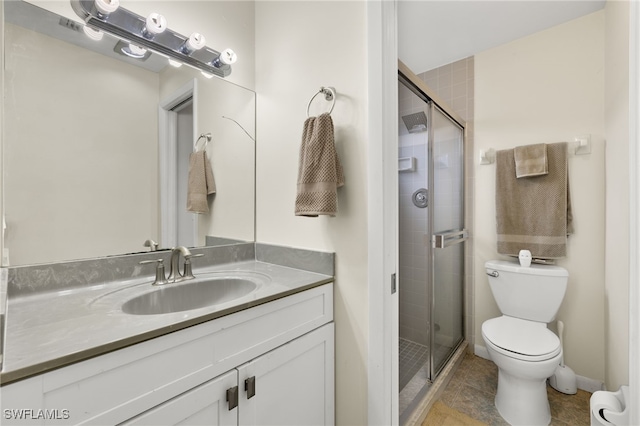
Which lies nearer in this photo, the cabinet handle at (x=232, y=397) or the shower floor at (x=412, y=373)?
the cabinet handle at (x=232, y=397)

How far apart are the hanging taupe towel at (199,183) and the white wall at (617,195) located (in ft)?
6.37

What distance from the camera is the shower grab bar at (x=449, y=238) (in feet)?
5.49

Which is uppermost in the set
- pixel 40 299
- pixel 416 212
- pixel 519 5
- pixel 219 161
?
pixel 519 5

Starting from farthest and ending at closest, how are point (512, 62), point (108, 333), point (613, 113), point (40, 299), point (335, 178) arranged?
point (512, 62) → point (613, 113) → point (335, 178) → point (40, 299) → point (108, 333)

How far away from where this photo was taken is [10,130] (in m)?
0.87

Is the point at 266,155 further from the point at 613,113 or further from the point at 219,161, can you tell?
the point at 613,113

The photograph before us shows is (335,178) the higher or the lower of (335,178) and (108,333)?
the higher

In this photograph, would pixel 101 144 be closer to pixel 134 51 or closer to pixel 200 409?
pixel 134 51

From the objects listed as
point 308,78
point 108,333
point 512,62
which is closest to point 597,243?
point 512,62

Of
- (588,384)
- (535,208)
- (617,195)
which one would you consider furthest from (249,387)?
(588,384)

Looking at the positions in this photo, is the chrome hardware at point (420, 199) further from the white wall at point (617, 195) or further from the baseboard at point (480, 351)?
the baseboard at point (480, 351)

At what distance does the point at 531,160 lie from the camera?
186 centimetres

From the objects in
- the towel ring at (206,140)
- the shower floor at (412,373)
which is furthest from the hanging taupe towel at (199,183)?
the shower floor at (412,373)

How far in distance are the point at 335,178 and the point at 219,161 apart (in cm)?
67
